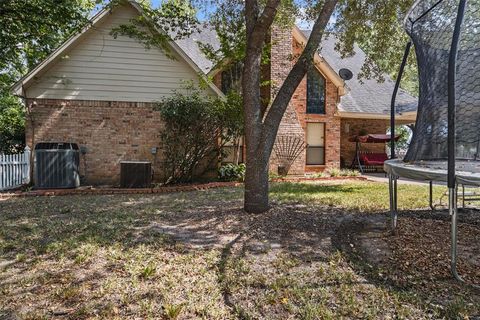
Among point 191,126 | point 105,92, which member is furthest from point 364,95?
point 105,92

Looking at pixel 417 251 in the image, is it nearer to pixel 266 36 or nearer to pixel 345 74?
pixel 266 36

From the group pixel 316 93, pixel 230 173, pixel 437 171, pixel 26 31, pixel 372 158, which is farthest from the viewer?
pixel 372 158

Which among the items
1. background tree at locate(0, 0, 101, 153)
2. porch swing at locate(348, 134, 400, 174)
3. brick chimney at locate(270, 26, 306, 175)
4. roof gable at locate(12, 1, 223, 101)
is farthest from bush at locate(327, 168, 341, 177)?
background tree at locate(0, 0, 101, 153)

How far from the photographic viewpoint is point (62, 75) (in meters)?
10.1

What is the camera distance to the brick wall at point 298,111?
13.0 metres

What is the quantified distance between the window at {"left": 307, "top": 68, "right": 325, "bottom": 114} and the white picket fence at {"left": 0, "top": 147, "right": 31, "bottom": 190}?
35.3ft

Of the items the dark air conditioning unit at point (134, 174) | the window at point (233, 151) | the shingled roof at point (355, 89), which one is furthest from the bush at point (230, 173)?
the shingled roof at point (355, 89)

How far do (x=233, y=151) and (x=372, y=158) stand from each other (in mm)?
7425

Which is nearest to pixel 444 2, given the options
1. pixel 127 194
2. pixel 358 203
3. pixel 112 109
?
pixel 358 203

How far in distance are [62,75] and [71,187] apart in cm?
354

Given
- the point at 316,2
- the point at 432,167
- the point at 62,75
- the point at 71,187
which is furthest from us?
the point at 62,75

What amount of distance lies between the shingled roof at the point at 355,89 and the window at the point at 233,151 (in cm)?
407

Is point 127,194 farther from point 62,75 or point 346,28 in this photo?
point 346,28

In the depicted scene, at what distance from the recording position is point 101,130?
10.4 m
